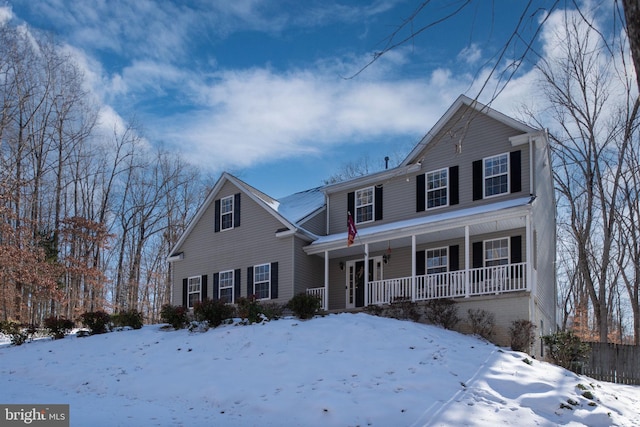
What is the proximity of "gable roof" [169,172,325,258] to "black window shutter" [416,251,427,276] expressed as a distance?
12.2 feet

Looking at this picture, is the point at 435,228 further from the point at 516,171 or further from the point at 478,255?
the point at 516,171

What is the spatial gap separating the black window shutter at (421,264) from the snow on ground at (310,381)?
416 cm

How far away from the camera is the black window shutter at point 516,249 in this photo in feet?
58.6

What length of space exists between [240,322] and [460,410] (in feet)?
26.3

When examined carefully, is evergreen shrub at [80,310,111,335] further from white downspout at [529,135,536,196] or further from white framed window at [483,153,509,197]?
white downspout at [529,135,536,196]

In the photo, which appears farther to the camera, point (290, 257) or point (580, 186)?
point (580, 186)

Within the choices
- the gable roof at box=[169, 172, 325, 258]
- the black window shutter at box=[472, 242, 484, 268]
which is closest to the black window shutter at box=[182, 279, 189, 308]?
the gable roof at box=[169, 172, 325, 258]

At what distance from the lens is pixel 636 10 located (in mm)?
3855

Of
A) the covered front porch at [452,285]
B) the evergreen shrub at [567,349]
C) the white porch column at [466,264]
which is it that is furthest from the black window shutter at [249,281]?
the evergreen shrub at [567,349]

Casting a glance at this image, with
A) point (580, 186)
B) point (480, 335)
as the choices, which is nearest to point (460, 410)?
point (480, 335)

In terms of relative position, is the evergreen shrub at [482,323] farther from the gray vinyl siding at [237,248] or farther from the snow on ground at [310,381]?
the gray vinyl siding at [237,248]

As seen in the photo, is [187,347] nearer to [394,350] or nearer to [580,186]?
[394,350]

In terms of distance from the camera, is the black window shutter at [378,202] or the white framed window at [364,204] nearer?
the black window shutter at [378,202]

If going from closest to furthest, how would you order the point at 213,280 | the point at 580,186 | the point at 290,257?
the point at 290,257, the point at 213,280, the point at 580,186
